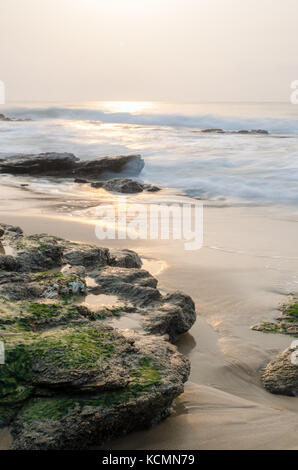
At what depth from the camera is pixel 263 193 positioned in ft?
34.8

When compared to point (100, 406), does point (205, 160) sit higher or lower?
higher

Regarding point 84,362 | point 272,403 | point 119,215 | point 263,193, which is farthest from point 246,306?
point 263,193

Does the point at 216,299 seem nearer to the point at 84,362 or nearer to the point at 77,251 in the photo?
the point at 77,251

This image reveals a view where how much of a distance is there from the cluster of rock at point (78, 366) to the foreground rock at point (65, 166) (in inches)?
414

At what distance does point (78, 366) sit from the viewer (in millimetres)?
2197

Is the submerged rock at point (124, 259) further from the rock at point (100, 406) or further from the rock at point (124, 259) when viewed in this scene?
the rock at point (100, 406)

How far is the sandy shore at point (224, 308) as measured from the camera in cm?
225

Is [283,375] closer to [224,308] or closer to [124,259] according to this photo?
[224,308]

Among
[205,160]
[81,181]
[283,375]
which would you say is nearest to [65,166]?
[81,181]

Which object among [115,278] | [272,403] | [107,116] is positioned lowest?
[272,403]

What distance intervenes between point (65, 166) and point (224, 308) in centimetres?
1073

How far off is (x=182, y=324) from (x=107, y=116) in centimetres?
4573

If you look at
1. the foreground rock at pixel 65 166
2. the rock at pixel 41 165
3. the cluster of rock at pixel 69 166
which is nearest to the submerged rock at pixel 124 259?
the cluster of rock at pixel 69 166

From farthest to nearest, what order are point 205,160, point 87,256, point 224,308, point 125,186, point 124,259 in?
point 205,160 < point 125,186 < point 124,259 < point 87,256 < point 224,308
